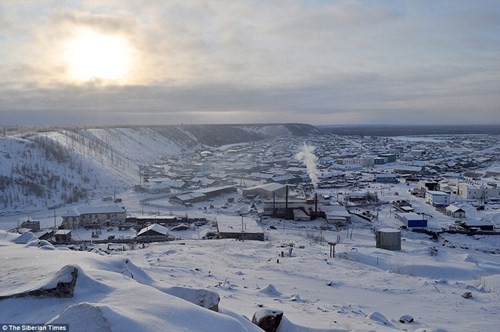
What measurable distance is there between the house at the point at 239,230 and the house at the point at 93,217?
726cm

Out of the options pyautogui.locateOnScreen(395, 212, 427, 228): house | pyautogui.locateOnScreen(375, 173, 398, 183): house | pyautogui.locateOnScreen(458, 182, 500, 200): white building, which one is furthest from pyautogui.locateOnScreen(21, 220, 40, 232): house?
pyautogui.locateOnScreen(375, 173, 398, 183): house

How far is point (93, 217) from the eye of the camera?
87.4 ft

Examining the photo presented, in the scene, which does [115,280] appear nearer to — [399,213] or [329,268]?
[329,268]

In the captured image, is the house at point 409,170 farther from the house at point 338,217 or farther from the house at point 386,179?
the house at point 338,217

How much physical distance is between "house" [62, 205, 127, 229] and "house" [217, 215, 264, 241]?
286 inches

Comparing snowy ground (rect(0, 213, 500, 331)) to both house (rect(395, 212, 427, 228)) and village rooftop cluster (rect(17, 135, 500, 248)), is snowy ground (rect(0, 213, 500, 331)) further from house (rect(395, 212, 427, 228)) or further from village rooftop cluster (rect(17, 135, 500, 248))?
village rooftop cluster (rect(17, 135, 500, 248))

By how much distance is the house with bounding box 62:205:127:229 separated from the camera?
25.4m

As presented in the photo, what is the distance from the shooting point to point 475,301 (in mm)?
10602

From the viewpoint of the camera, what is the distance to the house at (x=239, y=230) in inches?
859

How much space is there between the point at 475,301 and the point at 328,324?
5124 millimetres

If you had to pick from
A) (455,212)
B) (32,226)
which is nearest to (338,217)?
(455,212)

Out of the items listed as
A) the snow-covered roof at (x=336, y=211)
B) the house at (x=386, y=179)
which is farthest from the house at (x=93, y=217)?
the house at (x=386, y=179)

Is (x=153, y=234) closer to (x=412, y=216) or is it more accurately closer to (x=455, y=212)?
(x=412, y=216)

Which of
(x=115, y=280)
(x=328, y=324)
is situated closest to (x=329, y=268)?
(x=328, y=324)
